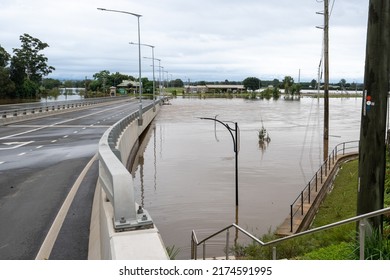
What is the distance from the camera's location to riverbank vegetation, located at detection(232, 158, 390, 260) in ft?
19.7

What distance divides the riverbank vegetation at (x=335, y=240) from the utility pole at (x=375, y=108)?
2.29 feet

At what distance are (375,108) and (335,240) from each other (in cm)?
408

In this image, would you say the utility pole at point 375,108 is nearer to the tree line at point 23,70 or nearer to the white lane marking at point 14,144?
the white lane marking at point 14,144

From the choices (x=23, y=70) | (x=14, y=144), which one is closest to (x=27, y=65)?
(x=23, y=70)

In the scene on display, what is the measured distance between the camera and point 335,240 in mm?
9508

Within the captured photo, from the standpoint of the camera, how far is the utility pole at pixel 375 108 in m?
6.24

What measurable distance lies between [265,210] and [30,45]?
10973 cm

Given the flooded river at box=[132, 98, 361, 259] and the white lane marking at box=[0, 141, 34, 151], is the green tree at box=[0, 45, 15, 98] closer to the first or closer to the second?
the flooded river at box=[132, 98, 361, 259]

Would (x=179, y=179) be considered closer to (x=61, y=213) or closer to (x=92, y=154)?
(x=92, y=154)

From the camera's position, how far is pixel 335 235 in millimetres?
9797

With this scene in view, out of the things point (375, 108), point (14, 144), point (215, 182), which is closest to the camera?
point (375, 108)

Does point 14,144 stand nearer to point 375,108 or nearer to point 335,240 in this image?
point 335,240

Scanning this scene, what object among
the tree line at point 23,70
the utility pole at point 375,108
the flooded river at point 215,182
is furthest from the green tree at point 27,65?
the utility pole at point 375,108
